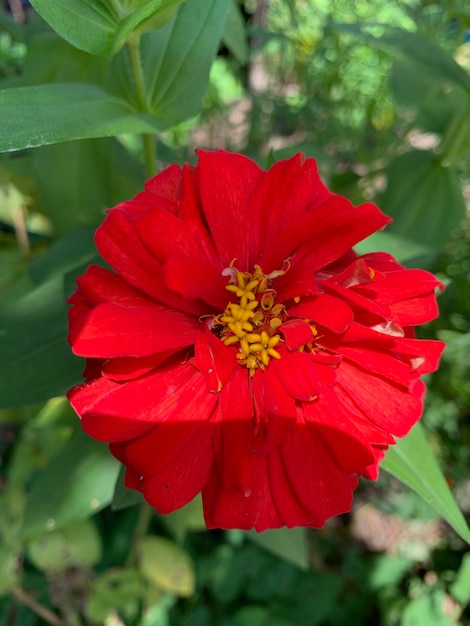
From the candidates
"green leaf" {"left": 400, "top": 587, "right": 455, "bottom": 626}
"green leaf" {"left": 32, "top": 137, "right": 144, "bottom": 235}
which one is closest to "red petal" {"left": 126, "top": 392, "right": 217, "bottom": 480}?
"green leaf" {"left": 32, "top": 137, "right": 144, "bottom": 235}

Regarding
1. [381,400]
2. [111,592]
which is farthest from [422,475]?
[111,592]

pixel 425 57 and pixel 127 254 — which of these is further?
pixel 425 57

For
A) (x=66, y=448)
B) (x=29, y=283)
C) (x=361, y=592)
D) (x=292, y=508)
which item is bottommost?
(x=361, y=592)

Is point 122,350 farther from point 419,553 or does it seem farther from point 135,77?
point 419,553

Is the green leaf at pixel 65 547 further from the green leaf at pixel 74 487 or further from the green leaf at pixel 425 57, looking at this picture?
the green leaf at pixel 425 57

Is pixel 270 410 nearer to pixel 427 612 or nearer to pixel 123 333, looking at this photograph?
pixel 123 333

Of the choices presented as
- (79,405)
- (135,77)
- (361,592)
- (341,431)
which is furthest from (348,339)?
(361,592)
